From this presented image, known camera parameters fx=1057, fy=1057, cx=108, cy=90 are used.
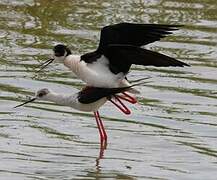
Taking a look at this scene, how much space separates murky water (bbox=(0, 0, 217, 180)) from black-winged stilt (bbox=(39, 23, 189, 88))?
646 mm

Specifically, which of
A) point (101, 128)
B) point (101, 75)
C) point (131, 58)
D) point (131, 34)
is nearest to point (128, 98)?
point (101, 128)

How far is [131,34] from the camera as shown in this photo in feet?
33.8

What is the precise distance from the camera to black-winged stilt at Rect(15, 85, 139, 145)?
10.6 m

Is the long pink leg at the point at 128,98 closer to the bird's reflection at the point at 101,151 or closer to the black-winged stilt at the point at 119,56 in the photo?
the black-winged stilt at the point at 119,56

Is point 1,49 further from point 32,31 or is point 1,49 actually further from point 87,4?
point 87,4

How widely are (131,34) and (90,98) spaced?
0.82 meters

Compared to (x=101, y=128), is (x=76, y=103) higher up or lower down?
higher up

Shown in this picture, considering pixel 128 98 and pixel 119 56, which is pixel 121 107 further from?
pixel 119 56

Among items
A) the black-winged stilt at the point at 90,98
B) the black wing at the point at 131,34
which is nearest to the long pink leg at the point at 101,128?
the black-winged stilt at the point at 90,98

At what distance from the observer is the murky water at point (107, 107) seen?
9859 mm

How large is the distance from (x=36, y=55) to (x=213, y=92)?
2855 mm

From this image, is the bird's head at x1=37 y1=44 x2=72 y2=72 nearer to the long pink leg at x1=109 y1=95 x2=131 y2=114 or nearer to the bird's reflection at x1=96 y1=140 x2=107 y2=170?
the long pink leg at x1=109 y1=95 x2=131 y2=114

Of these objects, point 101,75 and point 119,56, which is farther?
point 101,75

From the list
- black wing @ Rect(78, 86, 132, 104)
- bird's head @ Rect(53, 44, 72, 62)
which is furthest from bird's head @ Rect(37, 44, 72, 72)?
black wing @ Rect(78, 86, 132, 104)
